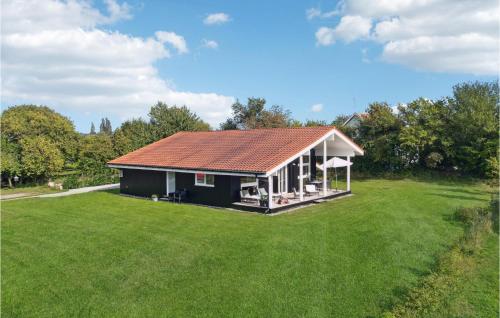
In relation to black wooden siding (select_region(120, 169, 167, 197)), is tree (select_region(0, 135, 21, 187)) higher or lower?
higher

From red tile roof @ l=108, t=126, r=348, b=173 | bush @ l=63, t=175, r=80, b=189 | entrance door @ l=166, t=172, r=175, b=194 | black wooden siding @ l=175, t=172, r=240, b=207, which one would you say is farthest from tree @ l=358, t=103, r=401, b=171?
bush @ l=63, t=175, r=80, b=189

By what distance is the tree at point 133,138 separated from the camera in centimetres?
3441

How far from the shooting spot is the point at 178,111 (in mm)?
39375

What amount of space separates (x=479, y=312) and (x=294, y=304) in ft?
11.6

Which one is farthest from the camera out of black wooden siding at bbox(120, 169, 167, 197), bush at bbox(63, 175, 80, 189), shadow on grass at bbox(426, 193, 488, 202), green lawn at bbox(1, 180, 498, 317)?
bush at bbox(63, 175, 80, 189)

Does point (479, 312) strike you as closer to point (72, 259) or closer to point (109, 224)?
point (72, 259)

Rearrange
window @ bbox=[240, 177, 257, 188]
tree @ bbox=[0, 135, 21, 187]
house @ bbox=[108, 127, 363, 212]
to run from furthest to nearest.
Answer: tree @ bbox=[0, 135, 21, 187] < window @ bbox=[240, 177, 257, 188] < house @ bbox=[108, 127, 363, 212]

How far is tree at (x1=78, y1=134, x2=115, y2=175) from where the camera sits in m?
32.6

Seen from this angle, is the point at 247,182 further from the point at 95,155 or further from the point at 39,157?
the point at 39,157

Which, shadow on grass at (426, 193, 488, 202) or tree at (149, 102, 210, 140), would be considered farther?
tree at (149, 102, 210, 140)

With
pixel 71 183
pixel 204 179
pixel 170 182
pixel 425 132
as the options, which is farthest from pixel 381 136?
pixel 71 183

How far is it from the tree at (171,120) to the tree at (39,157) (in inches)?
372

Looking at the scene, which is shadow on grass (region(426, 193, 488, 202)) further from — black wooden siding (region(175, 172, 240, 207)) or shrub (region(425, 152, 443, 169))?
black wooden siding (region(175, 172, 240, 207))

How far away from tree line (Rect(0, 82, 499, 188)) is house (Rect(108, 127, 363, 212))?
8335 mm
